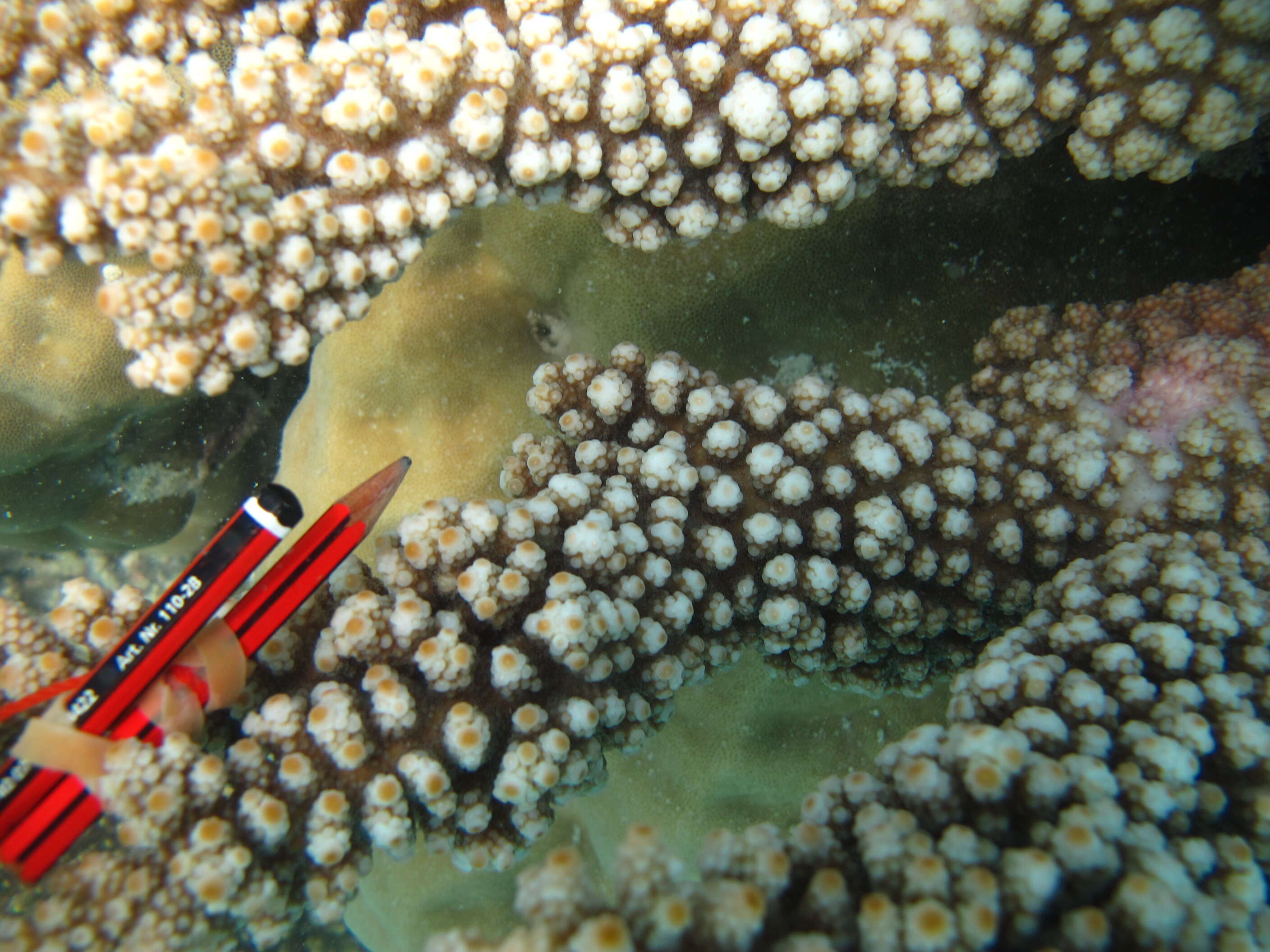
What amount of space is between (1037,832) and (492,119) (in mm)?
2204

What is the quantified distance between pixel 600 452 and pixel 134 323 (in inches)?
53.6

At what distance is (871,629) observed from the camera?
2.76 meters

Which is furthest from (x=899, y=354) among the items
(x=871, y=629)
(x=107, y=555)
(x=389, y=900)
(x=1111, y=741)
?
(x=107, y=555)

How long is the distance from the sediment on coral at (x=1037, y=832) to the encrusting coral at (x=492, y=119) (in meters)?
1.46

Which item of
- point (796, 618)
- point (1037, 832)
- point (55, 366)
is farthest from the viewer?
point (55, 366)

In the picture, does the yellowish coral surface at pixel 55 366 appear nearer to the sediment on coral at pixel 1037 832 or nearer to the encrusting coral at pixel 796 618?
the encrusting coral at pixel 796 618

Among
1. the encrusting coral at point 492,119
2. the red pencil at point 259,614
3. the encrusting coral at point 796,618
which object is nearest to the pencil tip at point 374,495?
the red pencil at point 259,614

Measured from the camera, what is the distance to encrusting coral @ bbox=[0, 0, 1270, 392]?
5.75 feet

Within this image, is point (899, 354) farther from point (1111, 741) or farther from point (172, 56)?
point (172, 56)

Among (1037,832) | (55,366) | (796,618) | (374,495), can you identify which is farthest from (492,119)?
(55,366)

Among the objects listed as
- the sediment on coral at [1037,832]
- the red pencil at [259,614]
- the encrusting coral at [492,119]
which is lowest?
the sediment on coral at [1037,832]

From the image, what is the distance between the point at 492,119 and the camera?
1959 mm

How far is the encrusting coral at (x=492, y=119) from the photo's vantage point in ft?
5.75

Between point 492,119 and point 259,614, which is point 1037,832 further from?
point 492,119
